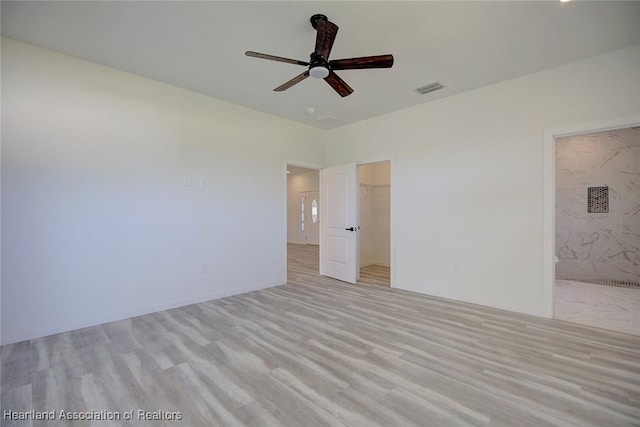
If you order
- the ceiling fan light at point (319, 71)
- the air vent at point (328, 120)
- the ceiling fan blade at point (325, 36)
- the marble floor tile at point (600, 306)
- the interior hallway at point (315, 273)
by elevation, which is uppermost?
the air vent at point (328, 120)

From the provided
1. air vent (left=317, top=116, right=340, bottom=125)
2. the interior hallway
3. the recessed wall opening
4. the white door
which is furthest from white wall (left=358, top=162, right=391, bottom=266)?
the recessed wall opening

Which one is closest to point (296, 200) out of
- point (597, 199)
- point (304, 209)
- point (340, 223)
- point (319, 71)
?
point (304, 209)

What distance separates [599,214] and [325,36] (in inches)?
239

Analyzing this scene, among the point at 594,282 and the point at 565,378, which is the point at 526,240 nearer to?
the point at 565,378

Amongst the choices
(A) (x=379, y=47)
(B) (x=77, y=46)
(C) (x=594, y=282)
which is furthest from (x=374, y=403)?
(C) (x=594, y=282)

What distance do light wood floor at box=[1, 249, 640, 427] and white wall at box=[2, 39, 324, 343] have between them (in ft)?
1.46

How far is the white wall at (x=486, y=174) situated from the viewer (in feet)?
10.2

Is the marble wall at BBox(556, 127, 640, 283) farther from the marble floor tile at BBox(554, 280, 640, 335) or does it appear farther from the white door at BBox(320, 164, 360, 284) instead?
the white door at BBox(320, 164, 360, 284)

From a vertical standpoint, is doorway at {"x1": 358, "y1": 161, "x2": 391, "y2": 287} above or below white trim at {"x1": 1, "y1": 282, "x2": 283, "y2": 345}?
above

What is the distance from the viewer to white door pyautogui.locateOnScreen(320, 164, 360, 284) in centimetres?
505

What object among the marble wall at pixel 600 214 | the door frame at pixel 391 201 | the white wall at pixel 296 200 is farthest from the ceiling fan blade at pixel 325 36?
the white wall at pixel 296 200

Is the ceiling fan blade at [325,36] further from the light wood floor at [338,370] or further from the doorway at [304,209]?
the doorway at [304,209]

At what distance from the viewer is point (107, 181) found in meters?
3.28

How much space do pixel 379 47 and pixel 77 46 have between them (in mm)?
3040
